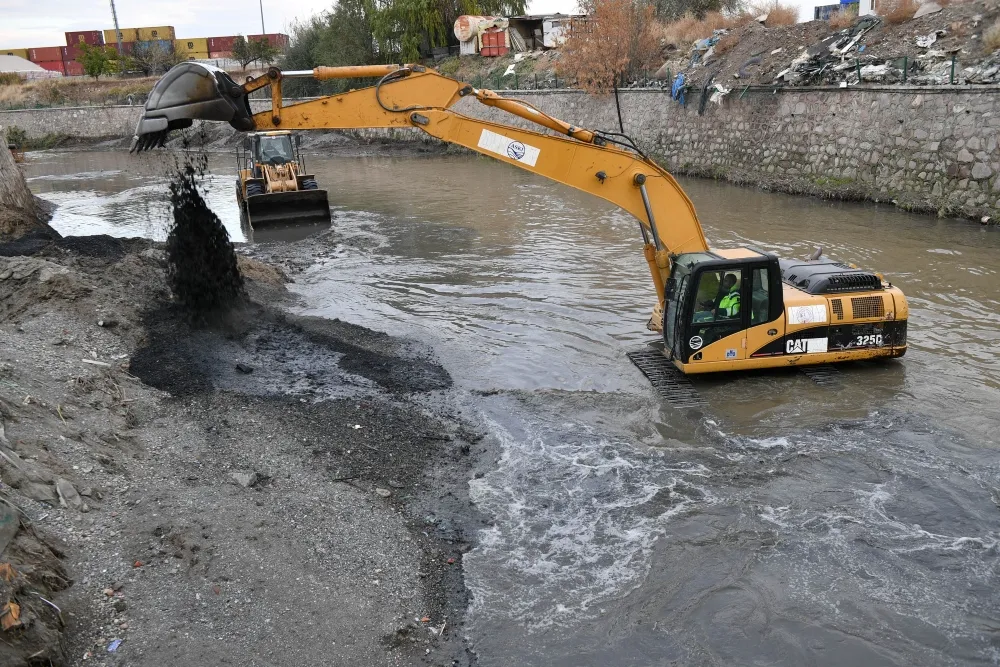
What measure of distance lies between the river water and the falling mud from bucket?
8.17ft

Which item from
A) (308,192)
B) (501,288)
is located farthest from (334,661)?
(308,192)

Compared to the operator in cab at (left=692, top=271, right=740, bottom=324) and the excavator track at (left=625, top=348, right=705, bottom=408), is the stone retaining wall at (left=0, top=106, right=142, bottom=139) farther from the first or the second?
the operator in cab at (left=692, top=271, right=740, bottom=324)

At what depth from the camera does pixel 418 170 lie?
35188mm

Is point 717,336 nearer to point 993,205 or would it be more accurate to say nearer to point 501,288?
point 501,288

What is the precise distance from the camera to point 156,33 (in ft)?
276

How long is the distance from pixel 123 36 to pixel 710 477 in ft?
305

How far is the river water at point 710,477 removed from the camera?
6.04 metres

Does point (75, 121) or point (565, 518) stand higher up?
point (75, 121)

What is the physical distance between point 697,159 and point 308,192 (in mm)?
14405

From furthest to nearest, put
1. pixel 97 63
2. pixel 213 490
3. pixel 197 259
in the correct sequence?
1. pixel 97 63
2. pixel 197 259
3. pixel 213 490

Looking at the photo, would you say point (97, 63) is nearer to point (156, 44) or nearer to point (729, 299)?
point (156, 44)

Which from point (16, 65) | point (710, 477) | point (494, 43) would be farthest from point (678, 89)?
point (16, 65)

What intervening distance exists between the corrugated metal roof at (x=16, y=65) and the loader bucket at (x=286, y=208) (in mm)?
69446

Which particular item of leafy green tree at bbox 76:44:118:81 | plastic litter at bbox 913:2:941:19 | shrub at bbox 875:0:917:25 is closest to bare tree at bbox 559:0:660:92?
shrub at bbox 875:0:917:25
